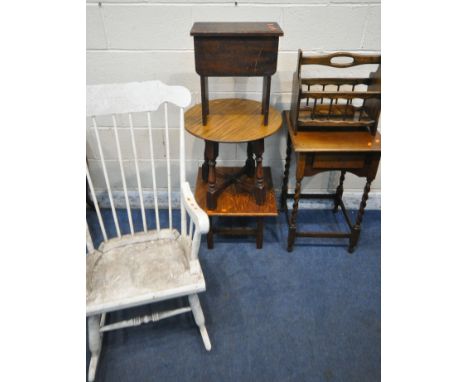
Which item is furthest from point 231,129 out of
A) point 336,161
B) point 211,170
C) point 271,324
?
point 271,324

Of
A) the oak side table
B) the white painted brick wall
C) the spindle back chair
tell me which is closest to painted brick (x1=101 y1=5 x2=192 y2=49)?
the white painted brick wall

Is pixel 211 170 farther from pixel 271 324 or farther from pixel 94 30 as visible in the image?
pixel 94 30

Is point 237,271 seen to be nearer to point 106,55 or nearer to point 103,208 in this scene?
point 103,208

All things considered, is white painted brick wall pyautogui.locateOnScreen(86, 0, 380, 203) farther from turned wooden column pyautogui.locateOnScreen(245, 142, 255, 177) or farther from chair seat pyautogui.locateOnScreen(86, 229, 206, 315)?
chair seat pyautogui.locateOnScreen(86, 229, 206, 315)

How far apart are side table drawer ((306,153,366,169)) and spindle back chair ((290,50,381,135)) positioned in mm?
138

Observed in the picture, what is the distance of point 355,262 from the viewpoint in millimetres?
1771

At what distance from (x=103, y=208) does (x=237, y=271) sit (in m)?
1.02

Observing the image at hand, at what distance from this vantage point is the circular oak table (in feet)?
4.43

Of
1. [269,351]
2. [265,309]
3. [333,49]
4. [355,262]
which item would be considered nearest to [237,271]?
[265,309]

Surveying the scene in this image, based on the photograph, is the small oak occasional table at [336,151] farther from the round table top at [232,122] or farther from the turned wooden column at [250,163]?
the turned wooden column at [250,163]

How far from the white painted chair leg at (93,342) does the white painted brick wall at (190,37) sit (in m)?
1.06

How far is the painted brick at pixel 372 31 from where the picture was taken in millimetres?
1504

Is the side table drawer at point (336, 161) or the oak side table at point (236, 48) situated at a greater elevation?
the oak side table at point (236, 48)

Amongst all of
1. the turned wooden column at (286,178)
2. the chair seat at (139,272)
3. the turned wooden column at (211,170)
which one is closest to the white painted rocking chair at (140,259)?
the chair seat at (139,272)
